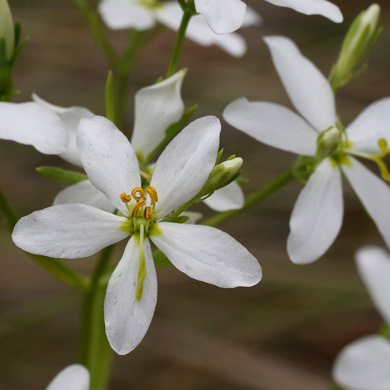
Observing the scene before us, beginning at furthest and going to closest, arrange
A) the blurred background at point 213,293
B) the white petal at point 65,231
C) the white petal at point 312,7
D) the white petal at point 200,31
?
1. the blurred background at point 213,293
2. the white petal at point 200,31
3. the white petal at point 312,7
4. the white petal at point 65,231

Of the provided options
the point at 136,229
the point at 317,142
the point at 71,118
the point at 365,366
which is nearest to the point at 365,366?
the point at 365,366

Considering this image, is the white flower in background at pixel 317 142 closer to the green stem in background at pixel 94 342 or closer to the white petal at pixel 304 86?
the white petal at pixel 304 86

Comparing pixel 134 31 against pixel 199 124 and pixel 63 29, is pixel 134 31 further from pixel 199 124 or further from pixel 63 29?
pixel 63 29

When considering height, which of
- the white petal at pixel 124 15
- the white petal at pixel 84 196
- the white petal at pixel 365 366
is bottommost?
the white petal at pixel 365 366

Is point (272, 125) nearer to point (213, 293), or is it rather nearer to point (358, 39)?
point (358, 39)

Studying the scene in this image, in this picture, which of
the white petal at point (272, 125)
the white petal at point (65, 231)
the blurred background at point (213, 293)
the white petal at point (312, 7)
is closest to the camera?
the white petal at point (65, 231)

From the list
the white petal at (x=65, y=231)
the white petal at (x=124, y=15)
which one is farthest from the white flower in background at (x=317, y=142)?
the white petal at (x=124, y=15)

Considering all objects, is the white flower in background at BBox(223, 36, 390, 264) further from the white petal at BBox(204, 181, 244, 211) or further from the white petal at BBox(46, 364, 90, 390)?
the white petal at BBox(46, 364, 90, 390)
